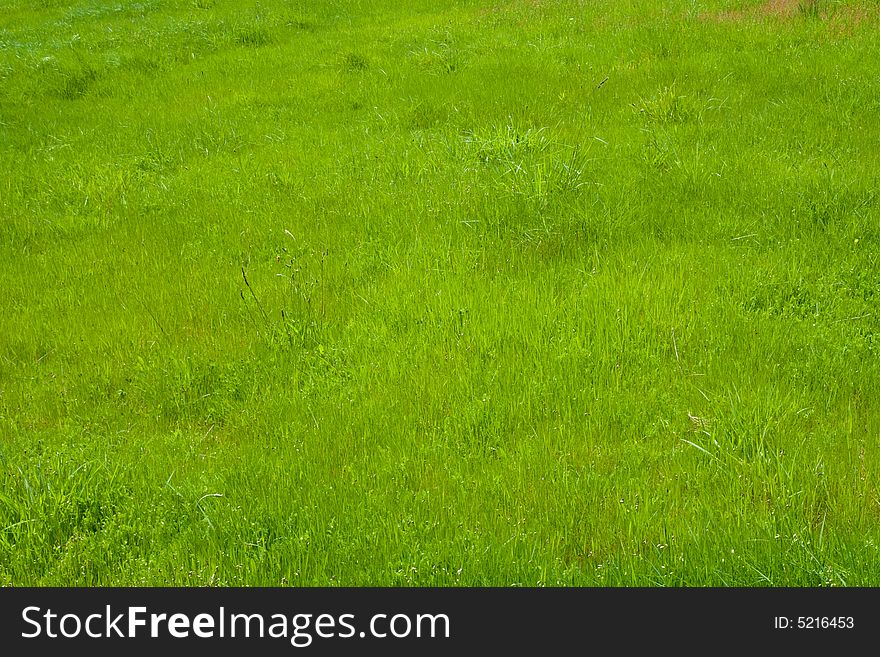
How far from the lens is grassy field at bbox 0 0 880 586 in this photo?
3.79 meters

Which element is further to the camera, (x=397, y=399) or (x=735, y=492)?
(x=397, y=399)

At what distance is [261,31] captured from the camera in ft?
47.3

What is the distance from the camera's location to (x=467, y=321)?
5629 millimetres

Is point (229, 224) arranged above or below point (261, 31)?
below

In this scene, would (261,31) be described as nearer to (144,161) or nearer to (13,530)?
(144,161)

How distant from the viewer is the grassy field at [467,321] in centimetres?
379

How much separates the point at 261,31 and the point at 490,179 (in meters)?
8.43

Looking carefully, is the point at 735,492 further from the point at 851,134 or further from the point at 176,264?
the point at 851,134

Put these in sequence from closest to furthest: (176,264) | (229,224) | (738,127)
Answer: (176,264) → (229,224) → (738,127)

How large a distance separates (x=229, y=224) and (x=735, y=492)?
5.27 m

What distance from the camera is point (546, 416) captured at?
15.3 feet
